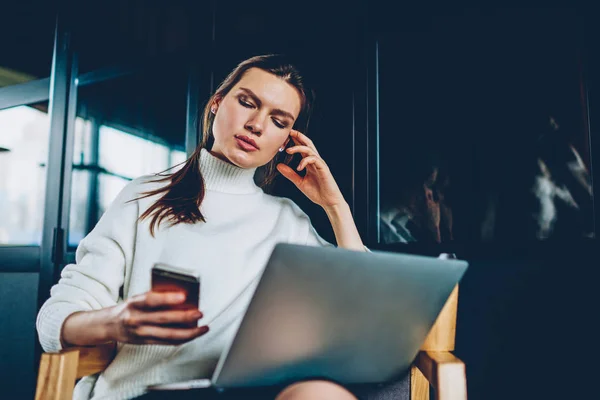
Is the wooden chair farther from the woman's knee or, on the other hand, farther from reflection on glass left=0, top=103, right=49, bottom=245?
reflection on glass left=0, top=103, right=49, bottom=245

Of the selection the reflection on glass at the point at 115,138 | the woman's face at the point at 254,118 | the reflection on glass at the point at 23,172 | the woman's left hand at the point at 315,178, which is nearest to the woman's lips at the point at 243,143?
the woman's face at the point at 254,118

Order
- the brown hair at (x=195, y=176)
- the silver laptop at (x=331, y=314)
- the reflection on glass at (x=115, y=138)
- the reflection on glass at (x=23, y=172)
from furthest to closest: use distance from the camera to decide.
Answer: the reflection on glass at (x=23, y=172), the reflection on glass at (x=115, y=138), the brown hair at (x=195, y=176), the silver laptop at (x=331, y=314)

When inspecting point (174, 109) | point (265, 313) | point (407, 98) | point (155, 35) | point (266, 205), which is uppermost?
point (155, 35)

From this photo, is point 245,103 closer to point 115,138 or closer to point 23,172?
point 115,138

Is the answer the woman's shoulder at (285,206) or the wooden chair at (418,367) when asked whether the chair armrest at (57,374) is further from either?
the woman's shoulder at (285,206)

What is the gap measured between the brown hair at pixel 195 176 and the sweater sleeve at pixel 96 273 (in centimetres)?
5

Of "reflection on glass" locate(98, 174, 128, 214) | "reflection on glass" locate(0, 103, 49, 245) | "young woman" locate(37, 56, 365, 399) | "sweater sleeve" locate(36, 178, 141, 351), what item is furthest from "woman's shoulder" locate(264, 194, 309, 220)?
"reflection on glass" locate(0, 103, 49, 245)

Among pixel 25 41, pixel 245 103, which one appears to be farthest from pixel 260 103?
pixel 25 41

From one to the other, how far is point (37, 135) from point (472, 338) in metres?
2.52

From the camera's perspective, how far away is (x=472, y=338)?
1451mm

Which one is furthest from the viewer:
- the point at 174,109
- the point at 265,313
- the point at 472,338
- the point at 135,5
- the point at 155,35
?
the point at 135,5

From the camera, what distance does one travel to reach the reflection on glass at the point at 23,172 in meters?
2.76

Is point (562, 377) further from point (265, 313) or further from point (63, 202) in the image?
point (63, 202)

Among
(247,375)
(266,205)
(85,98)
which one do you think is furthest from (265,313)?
(85,98)
